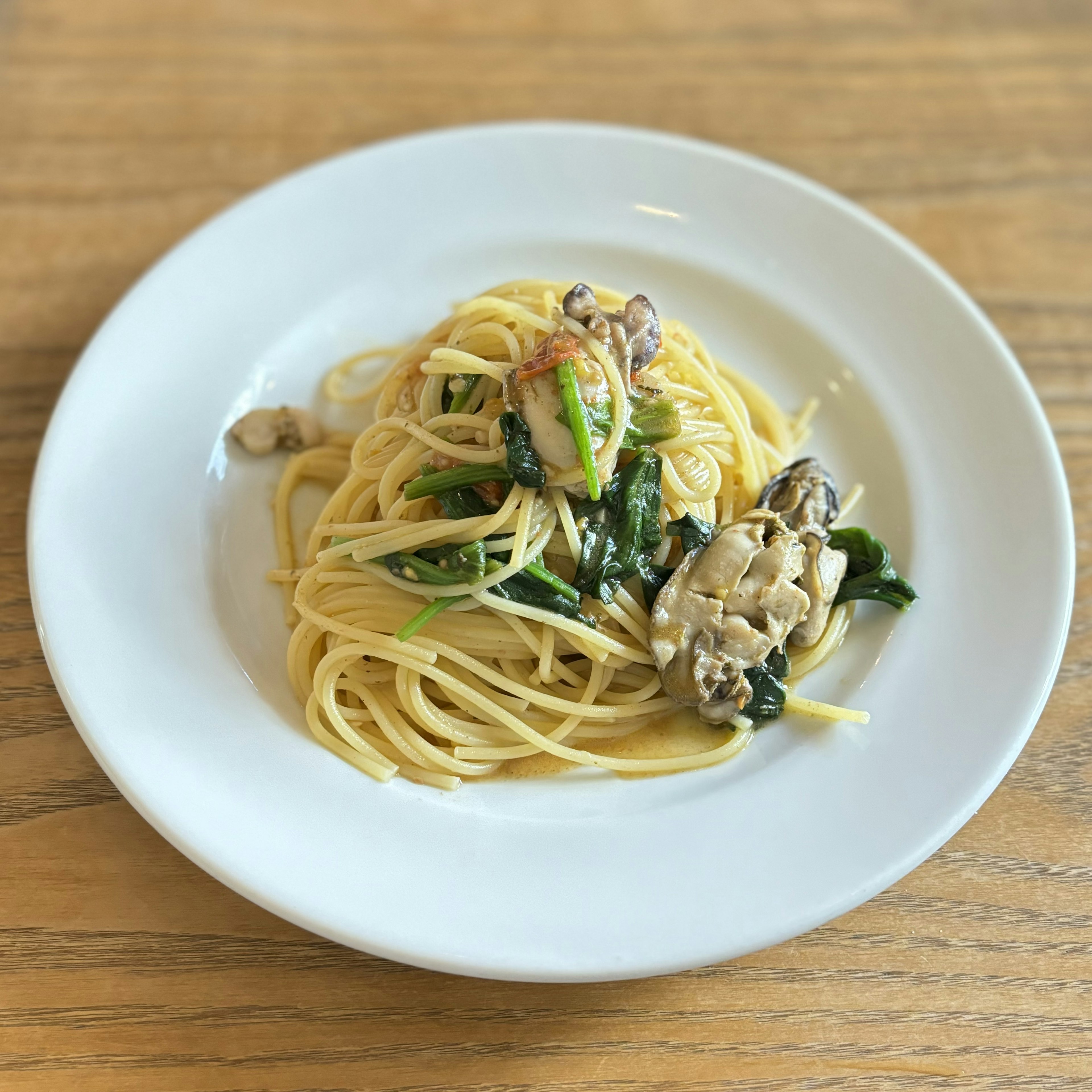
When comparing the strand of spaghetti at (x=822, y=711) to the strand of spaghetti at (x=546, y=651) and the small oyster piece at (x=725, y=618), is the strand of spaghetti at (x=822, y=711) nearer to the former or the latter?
the small oyster piece at (x=725, y=618)

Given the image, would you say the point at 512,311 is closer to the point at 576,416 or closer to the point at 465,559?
the point at 576,416

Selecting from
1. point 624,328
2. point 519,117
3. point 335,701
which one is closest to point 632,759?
point 335,701

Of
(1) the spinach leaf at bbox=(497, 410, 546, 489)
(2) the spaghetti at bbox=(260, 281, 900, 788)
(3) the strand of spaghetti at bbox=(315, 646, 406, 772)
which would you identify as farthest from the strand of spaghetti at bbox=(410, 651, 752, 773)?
(1) the spinach leaf at bbox=(497, 410, 546, 489)

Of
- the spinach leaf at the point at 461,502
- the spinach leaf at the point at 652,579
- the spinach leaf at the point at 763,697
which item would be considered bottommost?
the spinach leaf at the point at 763,697

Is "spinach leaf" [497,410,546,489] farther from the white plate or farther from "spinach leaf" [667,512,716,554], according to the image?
the white plate

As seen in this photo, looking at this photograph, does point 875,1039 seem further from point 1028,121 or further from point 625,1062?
point 1028,121

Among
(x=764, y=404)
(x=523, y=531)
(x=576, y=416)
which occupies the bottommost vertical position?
(x=523, y=531)

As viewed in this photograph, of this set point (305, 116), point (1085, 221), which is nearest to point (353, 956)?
point (305, 116)

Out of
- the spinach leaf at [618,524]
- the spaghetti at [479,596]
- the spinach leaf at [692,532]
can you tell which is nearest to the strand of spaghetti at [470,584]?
the spaghetti at [479,596]
